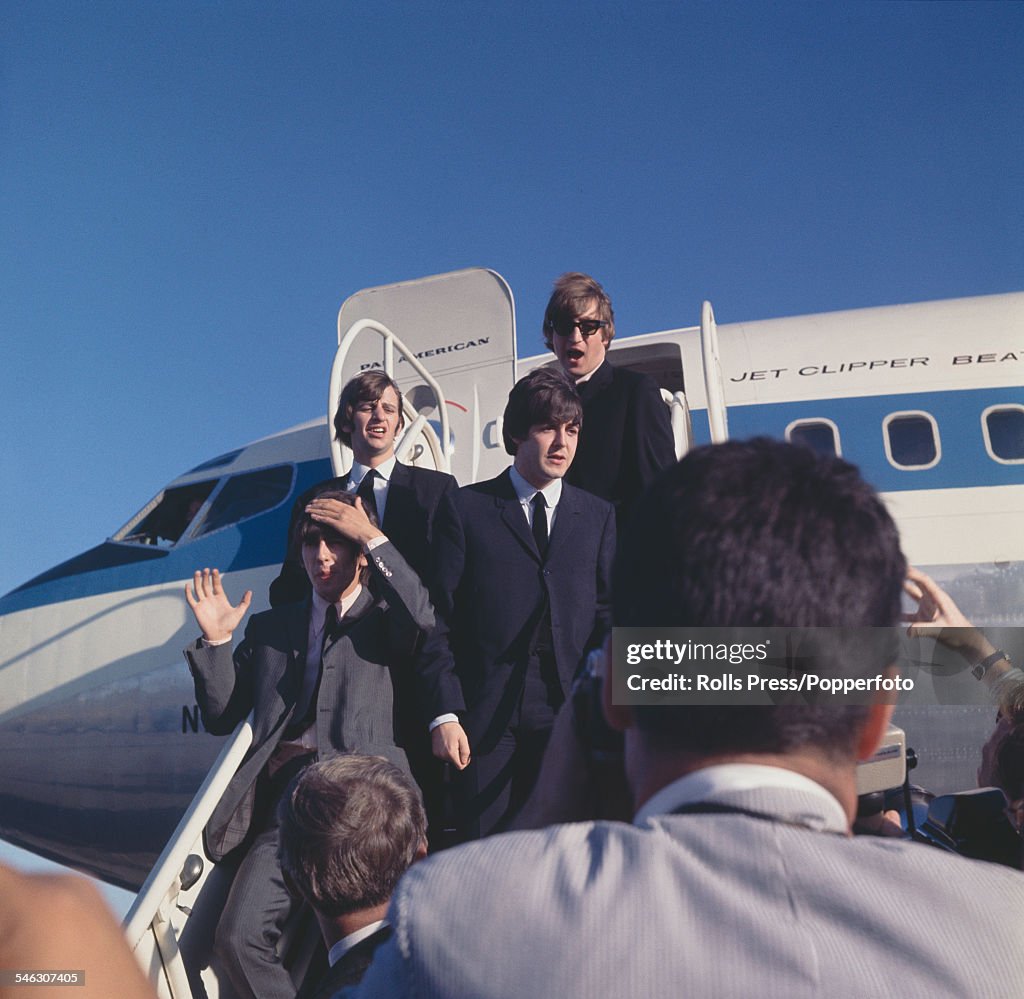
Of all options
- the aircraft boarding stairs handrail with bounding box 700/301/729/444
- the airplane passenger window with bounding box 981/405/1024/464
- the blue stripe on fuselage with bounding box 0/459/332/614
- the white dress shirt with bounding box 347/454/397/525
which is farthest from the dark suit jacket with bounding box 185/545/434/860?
the airplane passenger window with bounding box 981/405/1024/464

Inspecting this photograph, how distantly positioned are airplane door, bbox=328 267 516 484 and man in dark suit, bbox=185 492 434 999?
8.60 ft

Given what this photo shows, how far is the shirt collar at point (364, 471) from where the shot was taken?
397cm

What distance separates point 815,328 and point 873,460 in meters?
1.38

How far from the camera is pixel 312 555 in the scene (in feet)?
11.1

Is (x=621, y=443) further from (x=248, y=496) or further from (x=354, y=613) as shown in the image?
(x=248, y=496)

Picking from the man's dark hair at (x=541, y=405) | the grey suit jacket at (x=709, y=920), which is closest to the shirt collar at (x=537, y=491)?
the man's dark hair at (x=541, y=405)

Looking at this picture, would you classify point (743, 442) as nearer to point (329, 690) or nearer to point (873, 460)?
point (329, 690)

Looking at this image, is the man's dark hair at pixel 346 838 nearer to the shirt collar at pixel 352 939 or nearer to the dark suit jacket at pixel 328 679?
the shirt collar at pixel 352 939

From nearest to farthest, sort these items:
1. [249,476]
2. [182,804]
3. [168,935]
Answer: [168,935]
[182,804]
[249,476]

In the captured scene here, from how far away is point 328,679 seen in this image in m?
3.21

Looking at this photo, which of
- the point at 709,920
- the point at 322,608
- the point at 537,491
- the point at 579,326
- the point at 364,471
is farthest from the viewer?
the point at 364,471

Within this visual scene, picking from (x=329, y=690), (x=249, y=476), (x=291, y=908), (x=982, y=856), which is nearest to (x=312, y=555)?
(x=329, y=690)

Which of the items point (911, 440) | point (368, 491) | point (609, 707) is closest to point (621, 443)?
point (368, 491)

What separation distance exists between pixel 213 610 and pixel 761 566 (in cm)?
268
